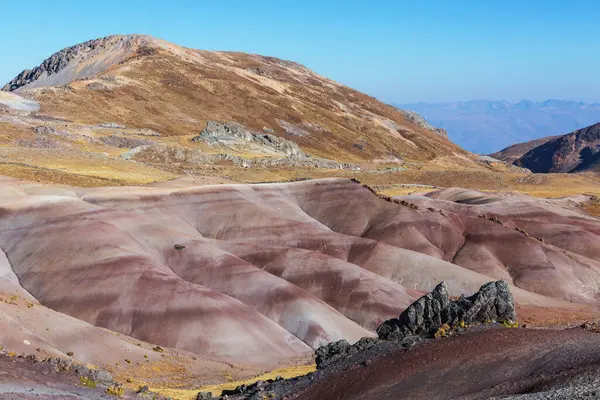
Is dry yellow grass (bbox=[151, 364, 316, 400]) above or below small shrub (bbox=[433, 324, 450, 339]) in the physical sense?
below

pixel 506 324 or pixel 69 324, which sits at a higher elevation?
pixel 506 324

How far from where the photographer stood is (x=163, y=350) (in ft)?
133

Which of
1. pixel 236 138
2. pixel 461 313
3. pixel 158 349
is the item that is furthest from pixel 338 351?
pixel 236 138

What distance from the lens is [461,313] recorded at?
33938 millimetres

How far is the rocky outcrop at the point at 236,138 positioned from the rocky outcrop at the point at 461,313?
102993 millimetres

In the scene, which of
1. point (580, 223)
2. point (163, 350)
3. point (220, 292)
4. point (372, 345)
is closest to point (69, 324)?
point (163, 350)

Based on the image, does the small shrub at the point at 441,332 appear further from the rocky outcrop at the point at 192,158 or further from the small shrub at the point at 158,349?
the rocky outcrop at the point at 192,158

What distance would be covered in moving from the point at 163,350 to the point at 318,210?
126ft

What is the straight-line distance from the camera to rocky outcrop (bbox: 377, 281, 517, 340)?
3356cm

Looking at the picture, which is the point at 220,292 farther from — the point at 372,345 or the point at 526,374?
the point at 526,374

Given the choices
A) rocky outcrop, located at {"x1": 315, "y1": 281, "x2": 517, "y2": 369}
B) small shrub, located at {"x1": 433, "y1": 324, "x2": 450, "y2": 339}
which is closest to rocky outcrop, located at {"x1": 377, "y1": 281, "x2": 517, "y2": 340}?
rocky outcrop, located at {"x1": 315, "y1": 281, "x2": 517, "y2": 369}

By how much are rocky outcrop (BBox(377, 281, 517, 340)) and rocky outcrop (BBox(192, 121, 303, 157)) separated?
338 ft

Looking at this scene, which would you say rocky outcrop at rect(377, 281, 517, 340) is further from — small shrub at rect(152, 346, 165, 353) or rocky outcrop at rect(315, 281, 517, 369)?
small shrub at rect(152, 346, 165, 353)

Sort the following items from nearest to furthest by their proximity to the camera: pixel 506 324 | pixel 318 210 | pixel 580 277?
pixel 506 324 → pixel 580 277 → pixel 318 210
